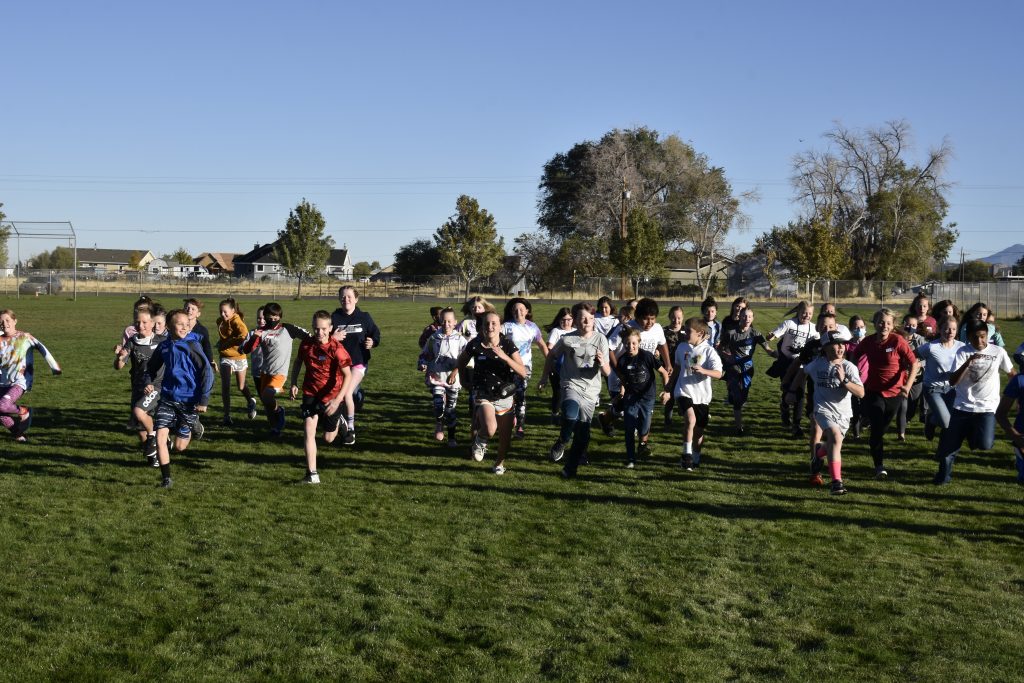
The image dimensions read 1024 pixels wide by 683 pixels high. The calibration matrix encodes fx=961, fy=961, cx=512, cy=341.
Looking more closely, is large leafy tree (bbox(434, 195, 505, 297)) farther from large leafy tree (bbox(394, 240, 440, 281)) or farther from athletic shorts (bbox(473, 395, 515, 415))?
athletic shorts (bbox(473, 395, 515, 415))

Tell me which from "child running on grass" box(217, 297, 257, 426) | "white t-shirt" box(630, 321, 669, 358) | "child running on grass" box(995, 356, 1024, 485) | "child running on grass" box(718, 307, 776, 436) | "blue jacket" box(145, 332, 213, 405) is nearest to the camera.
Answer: "child running on grass" box(995, 356, 1024, 485)

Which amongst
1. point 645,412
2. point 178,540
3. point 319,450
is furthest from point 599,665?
point 319,450

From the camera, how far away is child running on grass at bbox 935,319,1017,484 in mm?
9477

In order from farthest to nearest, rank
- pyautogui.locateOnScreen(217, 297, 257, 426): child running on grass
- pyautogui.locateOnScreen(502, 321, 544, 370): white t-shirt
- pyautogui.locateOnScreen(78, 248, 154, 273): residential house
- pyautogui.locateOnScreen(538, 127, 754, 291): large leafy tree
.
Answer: pyautogui.locateOnScreen(78, 248, 154, 273): residential house, pyautogui.locateOnScreen(538, 127, 754, 291): large leafy tree, pyautogui.locateOnScreen(217, 297, 257, 426): child running on grass, pyautogui.locateOnScreen(502, 321, 544, 370): white t-shirt

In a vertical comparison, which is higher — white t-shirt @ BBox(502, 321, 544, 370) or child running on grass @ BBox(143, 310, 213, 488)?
white t-shirt @ BBox(502, 321, 544, 370)

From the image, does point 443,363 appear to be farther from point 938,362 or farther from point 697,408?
point 938,362

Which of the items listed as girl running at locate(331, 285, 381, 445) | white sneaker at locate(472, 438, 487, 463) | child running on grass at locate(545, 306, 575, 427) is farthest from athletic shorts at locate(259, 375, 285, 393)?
child running on grass at locate(545, 306, 575, 427)

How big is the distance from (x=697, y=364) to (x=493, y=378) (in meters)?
2.17

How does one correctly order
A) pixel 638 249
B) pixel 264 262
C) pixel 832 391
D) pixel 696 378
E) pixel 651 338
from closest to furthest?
1. pixel 832 391
2. pixel 696 378
3. pixel 651 338
4. pixel 638 249
5. pixel 264 262

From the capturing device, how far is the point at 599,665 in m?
5.05

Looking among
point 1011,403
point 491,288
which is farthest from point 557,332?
point 491,288

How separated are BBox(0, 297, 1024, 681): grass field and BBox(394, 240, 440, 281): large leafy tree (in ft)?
247

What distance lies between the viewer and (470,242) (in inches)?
2537

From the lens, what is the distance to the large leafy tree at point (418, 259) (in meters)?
86.1
